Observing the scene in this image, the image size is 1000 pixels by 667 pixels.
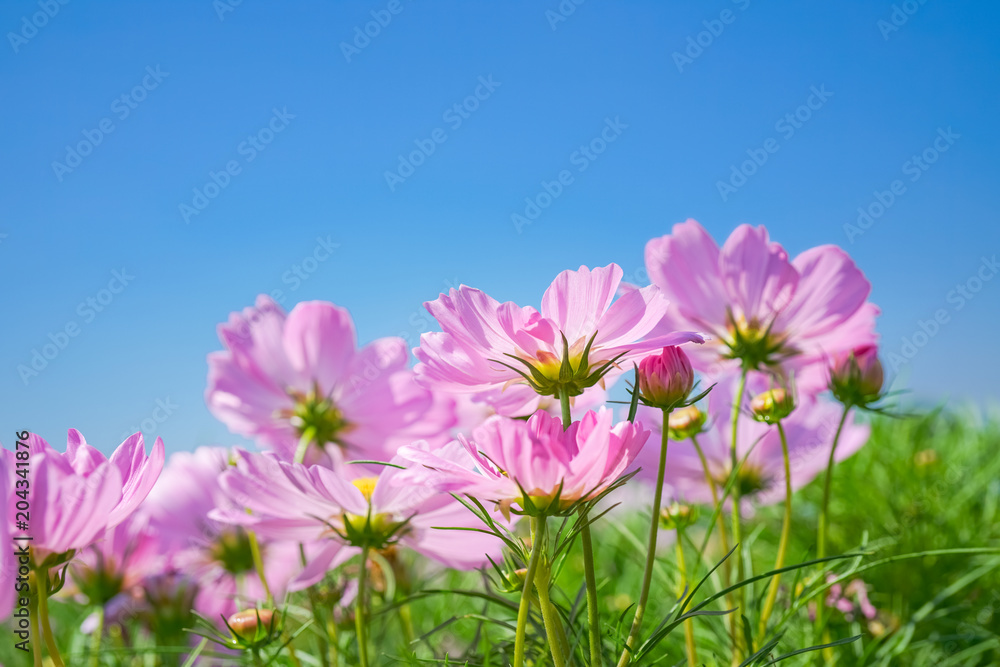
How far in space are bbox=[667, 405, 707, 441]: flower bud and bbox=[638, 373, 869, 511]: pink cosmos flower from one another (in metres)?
0.11

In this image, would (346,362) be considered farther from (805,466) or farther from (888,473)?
(888,473)

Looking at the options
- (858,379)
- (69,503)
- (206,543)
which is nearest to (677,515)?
(858,379)

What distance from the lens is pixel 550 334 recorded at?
0.39 m

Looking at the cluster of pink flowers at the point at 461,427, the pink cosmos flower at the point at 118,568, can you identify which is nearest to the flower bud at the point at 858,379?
the cluster of pink flowers at the point at 461,427

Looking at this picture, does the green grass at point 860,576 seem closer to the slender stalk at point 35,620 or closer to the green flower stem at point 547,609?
the green flower stem at point 547,609

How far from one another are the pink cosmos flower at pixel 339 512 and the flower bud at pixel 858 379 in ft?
0.96

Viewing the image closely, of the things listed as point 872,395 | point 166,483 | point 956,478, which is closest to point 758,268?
point 872,395

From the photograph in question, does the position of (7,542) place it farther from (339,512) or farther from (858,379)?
(858,379)

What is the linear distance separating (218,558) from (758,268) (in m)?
0.64

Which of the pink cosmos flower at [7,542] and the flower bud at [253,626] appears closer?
the pink cosmos flower at [7,542]

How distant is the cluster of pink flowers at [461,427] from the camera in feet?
1.18

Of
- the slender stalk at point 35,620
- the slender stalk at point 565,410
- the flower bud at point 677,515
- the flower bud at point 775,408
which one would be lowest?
the slender stalk at point 35,620

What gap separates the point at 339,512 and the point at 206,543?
0.41 meters

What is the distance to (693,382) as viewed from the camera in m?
0.41
